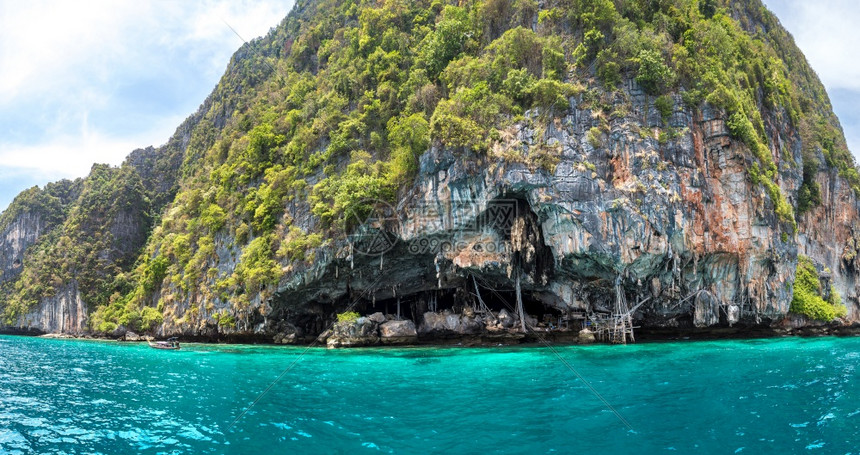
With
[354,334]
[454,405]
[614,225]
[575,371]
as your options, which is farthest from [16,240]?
[575,371]

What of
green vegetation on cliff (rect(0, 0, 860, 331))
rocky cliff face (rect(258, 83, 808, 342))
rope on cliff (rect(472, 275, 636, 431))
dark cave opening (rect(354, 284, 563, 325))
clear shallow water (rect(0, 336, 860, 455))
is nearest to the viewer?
clear shallow water (rect(0, 336, 860, 455))

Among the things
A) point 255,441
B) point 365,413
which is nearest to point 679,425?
point 365,413

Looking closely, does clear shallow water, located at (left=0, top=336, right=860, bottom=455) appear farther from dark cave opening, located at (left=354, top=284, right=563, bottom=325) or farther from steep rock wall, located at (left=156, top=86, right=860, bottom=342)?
dark cave opening, located at (left=354, top=284, right=563, bottom=325)

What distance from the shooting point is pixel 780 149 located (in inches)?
1243

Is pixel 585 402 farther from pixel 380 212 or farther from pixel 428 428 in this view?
pixel 380 212

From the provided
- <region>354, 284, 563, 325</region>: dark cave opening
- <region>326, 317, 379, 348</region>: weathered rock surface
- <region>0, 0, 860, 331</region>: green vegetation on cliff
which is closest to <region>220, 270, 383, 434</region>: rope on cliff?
<region>354, 284, 563, 325</region>: dark cave opening

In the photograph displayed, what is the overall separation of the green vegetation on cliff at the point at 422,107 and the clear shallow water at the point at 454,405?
1144cm

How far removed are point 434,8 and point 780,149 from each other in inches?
1057

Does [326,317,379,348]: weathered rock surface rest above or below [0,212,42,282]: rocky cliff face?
below

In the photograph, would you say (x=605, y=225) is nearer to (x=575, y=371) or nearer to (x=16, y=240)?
(x=575, y=371)

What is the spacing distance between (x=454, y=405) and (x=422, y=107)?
2261 cm

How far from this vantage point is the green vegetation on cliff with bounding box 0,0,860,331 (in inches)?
1033

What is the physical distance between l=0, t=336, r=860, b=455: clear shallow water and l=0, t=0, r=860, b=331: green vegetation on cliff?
11.4 metres

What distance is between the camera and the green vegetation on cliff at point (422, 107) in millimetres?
26234
